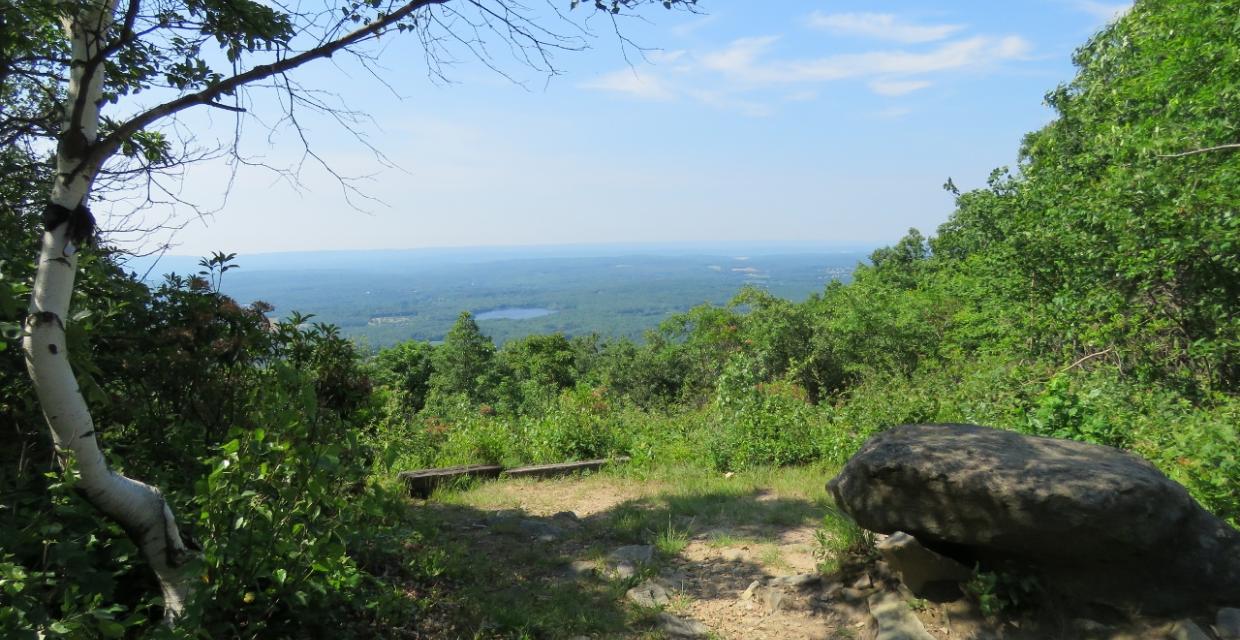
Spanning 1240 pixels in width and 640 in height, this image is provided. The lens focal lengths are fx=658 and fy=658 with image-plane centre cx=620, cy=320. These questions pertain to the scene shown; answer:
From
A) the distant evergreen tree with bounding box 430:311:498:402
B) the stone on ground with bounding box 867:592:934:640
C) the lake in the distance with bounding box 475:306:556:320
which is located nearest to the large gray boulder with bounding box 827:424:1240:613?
the stone on ground with bounding box 867:592:934:640

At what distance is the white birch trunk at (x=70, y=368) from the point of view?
8.30ft

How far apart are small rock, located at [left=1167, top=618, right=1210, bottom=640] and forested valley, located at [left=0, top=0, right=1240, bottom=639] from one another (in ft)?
5.36

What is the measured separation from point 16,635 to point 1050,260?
13.3 metres

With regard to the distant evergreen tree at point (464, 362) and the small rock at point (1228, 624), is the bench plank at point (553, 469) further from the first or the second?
the distant evergreen tree at point (464, 362)

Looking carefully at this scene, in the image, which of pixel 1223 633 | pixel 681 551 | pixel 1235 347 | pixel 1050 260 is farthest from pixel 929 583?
pixel 1050 260

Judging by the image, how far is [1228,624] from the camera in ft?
12.1

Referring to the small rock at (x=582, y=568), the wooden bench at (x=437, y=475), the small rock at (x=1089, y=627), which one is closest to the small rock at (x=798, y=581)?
the small rock at (x=582, y=568)

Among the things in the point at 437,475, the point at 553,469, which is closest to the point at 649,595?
the point at 437,475

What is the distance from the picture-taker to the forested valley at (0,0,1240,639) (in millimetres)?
2912

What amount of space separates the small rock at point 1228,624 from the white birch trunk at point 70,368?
17.2ft

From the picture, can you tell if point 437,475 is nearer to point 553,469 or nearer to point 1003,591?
point 553,469

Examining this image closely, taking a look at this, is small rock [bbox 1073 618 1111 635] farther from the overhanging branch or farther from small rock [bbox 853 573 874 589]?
the overhanging branch

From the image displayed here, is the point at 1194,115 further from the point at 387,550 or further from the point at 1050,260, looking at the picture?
the point at 387,550

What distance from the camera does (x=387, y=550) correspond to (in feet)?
13.3
